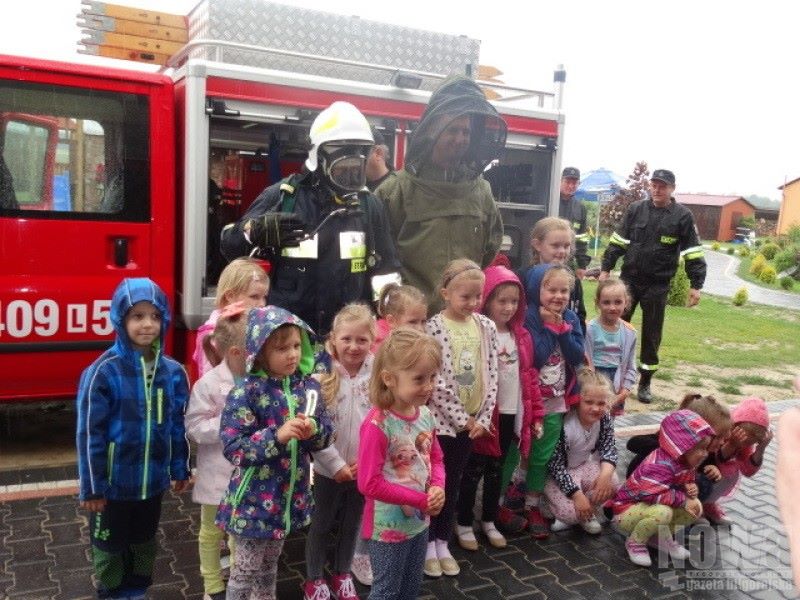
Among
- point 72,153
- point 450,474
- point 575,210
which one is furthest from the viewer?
point 575,210

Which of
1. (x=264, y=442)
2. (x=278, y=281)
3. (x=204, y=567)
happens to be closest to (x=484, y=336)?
(x=278, y=281)

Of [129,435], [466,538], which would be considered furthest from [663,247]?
[129,435]

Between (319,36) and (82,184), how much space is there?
1.84m

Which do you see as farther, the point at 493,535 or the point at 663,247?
the point at 663,247

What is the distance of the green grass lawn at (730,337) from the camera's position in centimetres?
979

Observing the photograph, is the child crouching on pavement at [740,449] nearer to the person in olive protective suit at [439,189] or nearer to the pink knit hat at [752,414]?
the pink knit hat at [752,414]

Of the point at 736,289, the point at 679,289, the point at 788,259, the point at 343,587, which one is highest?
the point at 788,259

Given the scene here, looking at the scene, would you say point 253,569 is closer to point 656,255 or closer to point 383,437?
point 383,437

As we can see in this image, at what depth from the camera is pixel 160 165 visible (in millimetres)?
4516

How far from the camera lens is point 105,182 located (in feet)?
14.4

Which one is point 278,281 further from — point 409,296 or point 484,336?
point 484,336

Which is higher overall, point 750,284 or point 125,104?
point 125,104

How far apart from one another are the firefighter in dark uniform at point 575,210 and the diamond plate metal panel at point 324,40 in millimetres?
3145

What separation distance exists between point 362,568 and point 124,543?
1.10m
